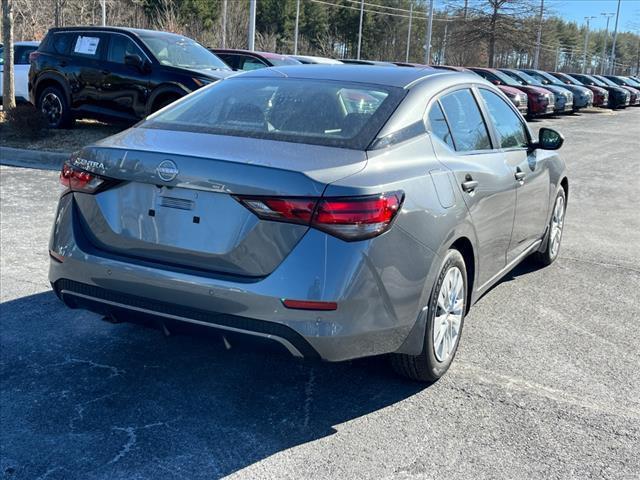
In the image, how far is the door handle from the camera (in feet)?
12.7

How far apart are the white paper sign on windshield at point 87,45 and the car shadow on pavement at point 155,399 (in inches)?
324

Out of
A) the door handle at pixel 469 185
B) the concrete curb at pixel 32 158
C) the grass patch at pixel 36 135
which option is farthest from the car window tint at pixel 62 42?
the door handle at pixel 469 185

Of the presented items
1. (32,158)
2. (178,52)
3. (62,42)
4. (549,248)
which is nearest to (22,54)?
(62,42)

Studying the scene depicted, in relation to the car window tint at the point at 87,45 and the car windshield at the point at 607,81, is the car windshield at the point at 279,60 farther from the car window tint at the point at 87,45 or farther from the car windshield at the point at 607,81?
the car windshield at the point at 607,81

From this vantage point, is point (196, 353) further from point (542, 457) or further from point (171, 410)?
point (542, 457)

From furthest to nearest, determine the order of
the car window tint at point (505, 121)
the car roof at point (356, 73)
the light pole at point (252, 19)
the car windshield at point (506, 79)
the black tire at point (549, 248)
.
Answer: the car windshield at point (506, 79) → the light pole at point (252, 19) → the black tire at point (549, 248) → the car window tint at point (505, 121) → the car roof at point (356, 73)

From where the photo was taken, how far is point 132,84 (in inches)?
436

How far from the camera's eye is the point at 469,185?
3910 millimetres

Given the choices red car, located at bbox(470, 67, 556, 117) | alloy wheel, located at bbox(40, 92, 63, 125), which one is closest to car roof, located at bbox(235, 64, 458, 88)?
alloy wheel, located at bbox(40, 92, 63, 125)

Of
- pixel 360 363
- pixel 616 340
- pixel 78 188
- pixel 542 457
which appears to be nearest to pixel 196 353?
pixel 360 363

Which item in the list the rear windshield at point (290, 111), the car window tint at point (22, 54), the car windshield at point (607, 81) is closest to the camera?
Answer: the rear windshield at point (290, 111)

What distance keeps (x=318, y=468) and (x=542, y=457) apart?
39.1 inches

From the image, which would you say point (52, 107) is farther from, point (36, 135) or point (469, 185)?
point (469, 185)

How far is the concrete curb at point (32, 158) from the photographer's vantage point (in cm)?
1038
